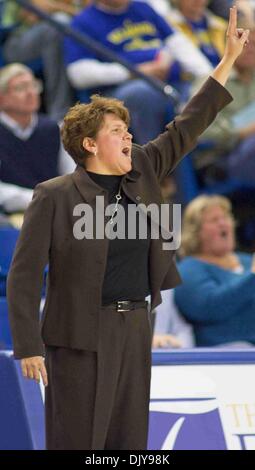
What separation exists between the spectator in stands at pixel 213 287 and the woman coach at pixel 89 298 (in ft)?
6.92

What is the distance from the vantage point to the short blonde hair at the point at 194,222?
6605mm

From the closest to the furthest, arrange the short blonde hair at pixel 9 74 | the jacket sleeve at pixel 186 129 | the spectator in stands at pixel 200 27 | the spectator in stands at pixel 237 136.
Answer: the jacket sleeve at pixel 186 129, the short blonde hair at pixel 9 74, the spectator in stands at pixel 237 136, the spectator in stands at pixel 200 27

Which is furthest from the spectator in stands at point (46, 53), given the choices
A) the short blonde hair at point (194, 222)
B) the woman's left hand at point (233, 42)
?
the woman's left hand at point (233, 42)

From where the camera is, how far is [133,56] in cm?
812

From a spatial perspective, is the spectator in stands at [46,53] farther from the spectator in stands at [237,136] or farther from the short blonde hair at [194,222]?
the short blonde hair at [194,222]

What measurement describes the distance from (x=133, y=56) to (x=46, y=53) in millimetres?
618

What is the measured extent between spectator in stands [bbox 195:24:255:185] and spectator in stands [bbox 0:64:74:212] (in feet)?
4.05

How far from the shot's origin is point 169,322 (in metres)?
6.14

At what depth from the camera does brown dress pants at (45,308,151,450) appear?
12.8ft

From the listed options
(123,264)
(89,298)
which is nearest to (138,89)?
(123,264)

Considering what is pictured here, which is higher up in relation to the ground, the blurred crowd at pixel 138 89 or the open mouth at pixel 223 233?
the blurred crowd at pixel 138 89

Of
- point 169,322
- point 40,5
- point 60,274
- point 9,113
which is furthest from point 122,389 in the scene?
point 40,5

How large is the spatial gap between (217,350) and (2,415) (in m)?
0.90
